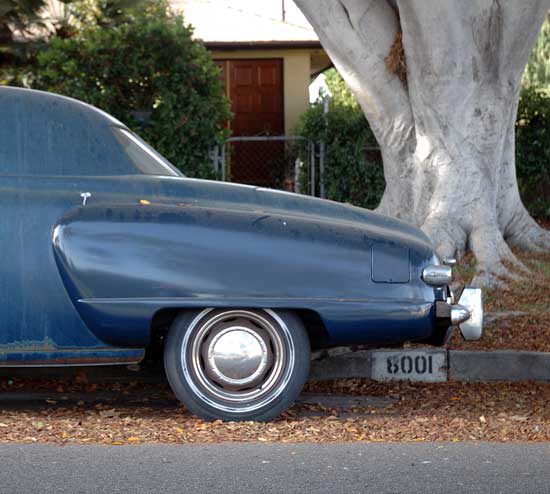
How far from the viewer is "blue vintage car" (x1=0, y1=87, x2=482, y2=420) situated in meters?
5.76

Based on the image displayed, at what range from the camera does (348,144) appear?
15352 millimetres

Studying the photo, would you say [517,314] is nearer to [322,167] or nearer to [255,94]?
[322,167]

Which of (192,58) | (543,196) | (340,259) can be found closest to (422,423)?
(340,259)

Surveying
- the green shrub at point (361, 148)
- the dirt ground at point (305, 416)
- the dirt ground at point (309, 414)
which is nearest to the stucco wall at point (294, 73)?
the green shrub at point (361, 148)

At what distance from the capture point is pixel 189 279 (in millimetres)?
5766

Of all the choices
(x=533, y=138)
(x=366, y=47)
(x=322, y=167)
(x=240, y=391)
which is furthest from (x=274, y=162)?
(x=240, y=391)

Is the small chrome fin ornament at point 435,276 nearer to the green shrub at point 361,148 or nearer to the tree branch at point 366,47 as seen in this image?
the tree branch at point 366,47

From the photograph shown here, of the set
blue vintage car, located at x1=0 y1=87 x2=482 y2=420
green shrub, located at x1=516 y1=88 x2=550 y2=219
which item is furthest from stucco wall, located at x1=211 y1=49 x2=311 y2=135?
blue vintage car, located at x1=0 y1=87 x2=482 y2=420

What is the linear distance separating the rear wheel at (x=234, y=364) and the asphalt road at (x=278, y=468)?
50 cm

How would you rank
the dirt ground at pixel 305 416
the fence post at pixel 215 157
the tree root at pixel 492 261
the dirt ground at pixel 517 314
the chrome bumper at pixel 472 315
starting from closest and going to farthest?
the dirt ground at pixel 305 416 < the chrome bumper at pixel 472 315 < the dirt ground at pixel 517 314 < the tree root at pixel 492 261 < the fence post at pixel 215 157

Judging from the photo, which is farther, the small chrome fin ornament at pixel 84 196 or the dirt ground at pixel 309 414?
the small chrome fin ornament at pixel 84 196

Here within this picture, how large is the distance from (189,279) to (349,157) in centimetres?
973

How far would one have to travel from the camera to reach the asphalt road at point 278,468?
181 inches

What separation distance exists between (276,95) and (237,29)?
1.47 m
